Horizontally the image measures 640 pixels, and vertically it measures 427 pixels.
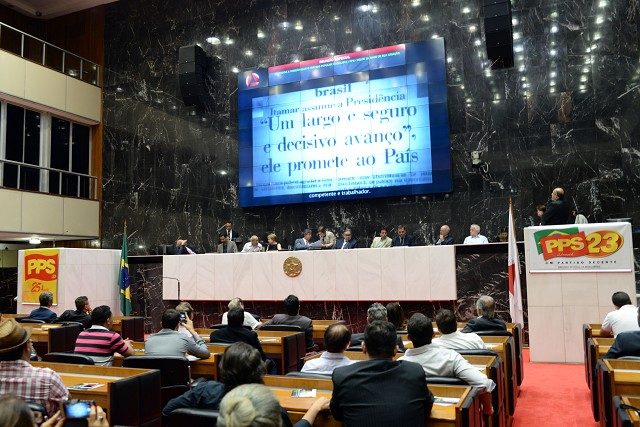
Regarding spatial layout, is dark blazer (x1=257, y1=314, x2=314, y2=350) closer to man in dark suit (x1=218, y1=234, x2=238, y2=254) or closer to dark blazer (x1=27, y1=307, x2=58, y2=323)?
dark blazer (x1=27, y1=307, x2=58, y2=323)

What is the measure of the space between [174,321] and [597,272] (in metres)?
5.25

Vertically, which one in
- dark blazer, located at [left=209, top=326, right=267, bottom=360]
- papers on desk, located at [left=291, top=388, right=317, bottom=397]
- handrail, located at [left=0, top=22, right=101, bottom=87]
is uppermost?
handrail, located at [left=0, top=22, right=101, bottom=87]

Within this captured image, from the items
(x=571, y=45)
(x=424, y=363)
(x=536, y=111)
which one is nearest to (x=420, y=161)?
(x=536, y=111)

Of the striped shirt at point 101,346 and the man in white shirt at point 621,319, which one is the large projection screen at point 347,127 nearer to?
the man in white shirt at point 621,319

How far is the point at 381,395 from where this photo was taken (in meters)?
2.54

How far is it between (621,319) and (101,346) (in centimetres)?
437

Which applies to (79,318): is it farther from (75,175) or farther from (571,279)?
(75,175)

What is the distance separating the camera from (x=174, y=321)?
Answer: 15.6 feet

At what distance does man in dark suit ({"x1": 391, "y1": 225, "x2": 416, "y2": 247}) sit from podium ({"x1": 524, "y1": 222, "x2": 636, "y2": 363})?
3.74 meters

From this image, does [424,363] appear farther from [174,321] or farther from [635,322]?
[635,322]

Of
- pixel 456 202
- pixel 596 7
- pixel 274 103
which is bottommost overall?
pixel 456 202

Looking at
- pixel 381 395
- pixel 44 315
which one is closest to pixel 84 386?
pixel 381 395

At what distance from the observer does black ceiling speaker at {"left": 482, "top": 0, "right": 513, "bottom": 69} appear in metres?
10.9

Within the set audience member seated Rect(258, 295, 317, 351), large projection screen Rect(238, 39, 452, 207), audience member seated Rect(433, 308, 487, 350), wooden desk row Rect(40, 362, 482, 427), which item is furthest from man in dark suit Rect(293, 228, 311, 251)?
wooden desk row Rect(40, 362, 482, 427)
